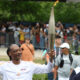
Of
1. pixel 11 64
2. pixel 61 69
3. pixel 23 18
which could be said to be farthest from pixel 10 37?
pixel 11 64

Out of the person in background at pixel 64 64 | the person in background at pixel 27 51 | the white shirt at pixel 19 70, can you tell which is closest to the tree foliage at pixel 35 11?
the person in background at pixel 27 51

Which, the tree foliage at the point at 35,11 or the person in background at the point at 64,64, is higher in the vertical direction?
the tree foliage at the point at 35,11

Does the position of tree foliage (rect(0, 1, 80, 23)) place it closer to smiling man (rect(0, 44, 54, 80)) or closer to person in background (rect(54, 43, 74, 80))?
person in background (rect(54, 43, 74, 80))

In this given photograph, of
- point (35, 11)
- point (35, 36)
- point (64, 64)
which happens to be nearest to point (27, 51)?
point (64, 64)

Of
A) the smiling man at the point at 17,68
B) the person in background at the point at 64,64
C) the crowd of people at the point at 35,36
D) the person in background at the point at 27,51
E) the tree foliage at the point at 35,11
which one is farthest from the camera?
the tree foliage at the point at 35,11

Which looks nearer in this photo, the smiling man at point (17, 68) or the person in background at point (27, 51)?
the smiling man at point (17, 68)

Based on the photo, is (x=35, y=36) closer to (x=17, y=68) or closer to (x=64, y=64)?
(x=64, y=64)

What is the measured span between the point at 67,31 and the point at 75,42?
3.46m

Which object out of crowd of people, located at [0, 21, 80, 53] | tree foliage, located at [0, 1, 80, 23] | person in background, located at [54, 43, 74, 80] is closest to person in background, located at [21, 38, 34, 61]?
person in background, located at [54, 43, 74, 80]

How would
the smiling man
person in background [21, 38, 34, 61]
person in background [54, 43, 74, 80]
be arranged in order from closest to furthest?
1. the smiling man
2. person in background [54, 43, 74, 80]
3. person in background [21, 38, 34, 61]

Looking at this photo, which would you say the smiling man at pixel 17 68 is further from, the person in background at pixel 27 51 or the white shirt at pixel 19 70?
the person in background at pixel 27 51

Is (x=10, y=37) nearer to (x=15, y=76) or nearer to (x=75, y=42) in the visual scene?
(x=75, y=42)

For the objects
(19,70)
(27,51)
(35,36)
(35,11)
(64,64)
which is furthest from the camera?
(35,11)

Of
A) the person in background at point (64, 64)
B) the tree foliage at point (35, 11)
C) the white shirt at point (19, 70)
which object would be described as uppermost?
the tree foliage at point (35, 11)
